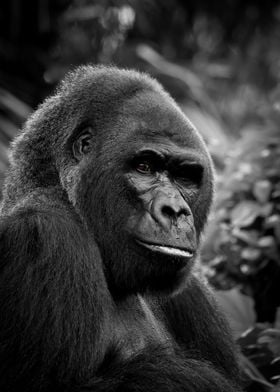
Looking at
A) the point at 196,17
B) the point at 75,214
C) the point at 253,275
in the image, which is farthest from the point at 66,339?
the point at 196,17

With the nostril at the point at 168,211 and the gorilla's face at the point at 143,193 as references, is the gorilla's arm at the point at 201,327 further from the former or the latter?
the nostril at the point at 168,211

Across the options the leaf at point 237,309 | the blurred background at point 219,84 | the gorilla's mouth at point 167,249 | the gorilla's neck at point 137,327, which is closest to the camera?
the gorilla's mouth at point 167,249

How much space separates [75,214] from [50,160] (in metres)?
0.37

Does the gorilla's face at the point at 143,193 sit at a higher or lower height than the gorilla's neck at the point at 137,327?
higher

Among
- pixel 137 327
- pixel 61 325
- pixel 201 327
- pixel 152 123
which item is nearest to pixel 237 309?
pixel 201 327

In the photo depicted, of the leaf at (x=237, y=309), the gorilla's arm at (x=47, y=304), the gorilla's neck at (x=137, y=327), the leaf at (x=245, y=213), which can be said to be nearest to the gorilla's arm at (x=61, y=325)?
the gorilla's arm at (x=47, y=304)

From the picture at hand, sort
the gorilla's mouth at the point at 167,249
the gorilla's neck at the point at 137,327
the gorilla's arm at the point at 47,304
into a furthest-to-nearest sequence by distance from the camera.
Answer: the gorilla's neck at the point at 137,327 < the gorilla's mouth at the point at 167,249 < the gorilla's arm at the point at 47,304

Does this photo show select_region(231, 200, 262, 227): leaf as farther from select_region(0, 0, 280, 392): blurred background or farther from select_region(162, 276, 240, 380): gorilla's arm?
select_region(162, 276, 240, 380): gorilla's arm

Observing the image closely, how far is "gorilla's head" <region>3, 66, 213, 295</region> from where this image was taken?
3.24m

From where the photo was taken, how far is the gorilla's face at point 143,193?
10.5ft

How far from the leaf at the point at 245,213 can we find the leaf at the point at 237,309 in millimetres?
459

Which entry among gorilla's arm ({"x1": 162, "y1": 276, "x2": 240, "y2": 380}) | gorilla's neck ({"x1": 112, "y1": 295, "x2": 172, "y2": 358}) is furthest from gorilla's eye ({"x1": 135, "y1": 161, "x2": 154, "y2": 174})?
gorilla's arm ({"x1": 162, "y1": 276, "x2": 240, "y2": 380})

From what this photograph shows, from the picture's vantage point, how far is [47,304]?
2.97 m

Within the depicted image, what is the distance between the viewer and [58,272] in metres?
3.04
